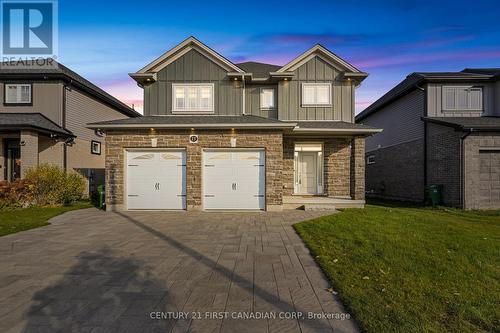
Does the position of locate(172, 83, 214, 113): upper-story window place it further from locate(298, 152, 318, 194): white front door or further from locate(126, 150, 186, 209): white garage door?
locate(298, 152, 318, 194): white front door

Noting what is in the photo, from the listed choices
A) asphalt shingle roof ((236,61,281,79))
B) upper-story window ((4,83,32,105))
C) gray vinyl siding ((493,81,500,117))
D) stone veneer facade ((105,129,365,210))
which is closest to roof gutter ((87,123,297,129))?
stone veneer facade ((105,129,365,210))

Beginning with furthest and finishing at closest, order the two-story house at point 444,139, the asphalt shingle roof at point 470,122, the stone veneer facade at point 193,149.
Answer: the two-story house at point 444,139 → the asphalt shingle roof at point 470,122 → the stone veneer facade at point 193,149

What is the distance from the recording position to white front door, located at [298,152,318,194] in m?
14.4

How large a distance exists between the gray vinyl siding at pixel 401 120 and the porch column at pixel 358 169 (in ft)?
16.3

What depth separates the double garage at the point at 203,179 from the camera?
11.4 m

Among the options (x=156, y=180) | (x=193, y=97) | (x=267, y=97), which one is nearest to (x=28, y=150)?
(x=156, y=180)

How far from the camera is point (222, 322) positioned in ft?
10.7

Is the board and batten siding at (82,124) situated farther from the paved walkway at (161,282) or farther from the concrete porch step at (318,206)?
the concrete porch step at (318,206)

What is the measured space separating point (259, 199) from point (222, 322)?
820 centimetres

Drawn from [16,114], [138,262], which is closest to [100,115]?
[16,114]

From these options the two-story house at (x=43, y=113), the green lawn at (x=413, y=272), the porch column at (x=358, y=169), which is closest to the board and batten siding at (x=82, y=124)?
the two-story house at (x=43, y=113)

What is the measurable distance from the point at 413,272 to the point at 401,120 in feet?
48.6

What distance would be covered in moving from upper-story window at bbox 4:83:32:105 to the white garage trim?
889 cm

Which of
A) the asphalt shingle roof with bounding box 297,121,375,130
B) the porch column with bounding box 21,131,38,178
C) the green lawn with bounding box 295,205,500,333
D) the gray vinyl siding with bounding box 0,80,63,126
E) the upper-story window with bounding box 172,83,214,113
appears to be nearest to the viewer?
the green lawn with bounding box 295,205,500,333
